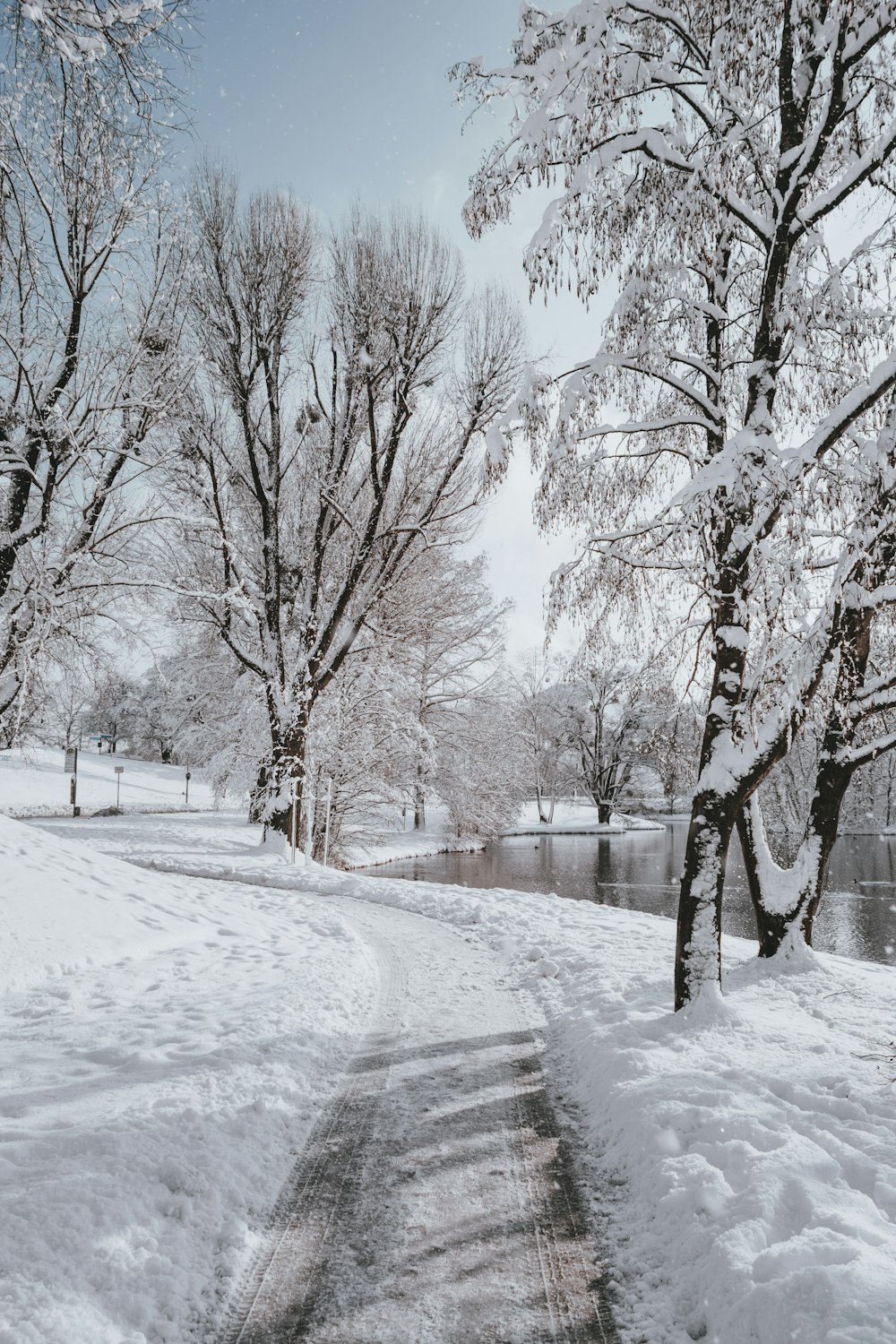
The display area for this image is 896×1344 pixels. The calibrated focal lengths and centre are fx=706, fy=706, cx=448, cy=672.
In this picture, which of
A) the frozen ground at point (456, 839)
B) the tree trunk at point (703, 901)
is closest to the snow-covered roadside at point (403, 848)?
the frozen ground at point (456, 839)

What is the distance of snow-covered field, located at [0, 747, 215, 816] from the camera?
109 feet

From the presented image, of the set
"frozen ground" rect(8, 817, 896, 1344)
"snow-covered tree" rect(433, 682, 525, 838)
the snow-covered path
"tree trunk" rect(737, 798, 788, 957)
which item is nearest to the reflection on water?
"snow-covered tree" rect(433, 682, 525, 838)

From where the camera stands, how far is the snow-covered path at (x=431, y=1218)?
2.63 metres

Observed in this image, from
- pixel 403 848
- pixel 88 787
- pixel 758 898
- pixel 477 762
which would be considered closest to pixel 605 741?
pixel 477 762

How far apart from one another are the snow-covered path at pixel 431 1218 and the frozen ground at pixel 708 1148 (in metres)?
0.07

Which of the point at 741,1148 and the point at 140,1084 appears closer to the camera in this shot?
the point at 741,1148

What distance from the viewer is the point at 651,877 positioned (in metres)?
22.3

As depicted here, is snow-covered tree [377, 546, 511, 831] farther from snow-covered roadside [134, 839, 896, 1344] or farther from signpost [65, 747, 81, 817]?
signpost [65, 747, 81, 817]

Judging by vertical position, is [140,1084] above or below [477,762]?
below

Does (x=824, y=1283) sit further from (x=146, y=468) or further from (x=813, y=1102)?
(x=146, y=468)

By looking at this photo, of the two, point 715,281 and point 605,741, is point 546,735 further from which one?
point 715,281

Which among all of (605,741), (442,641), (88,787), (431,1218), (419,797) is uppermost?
(442,641)

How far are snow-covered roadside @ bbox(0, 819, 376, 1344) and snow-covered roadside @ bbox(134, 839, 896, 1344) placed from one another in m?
1.71

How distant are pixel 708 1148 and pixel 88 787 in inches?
1611
